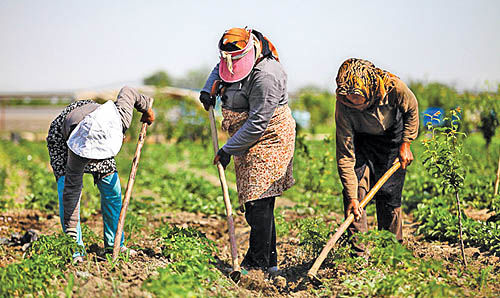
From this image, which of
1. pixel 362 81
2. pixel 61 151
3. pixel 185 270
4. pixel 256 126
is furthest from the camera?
pixel 61 151

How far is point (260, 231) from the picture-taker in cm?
345

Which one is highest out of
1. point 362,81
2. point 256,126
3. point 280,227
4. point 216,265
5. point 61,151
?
A: point 362,81

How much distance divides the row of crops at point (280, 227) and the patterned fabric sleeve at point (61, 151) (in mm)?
496

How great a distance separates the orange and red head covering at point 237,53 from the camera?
316cm

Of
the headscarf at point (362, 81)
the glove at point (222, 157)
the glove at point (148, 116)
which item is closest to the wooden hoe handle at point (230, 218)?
the glove at point (222, 157)

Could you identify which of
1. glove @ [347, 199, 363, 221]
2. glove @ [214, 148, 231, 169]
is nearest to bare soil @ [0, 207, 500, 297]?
glove @ [347, 199, 363, 221]

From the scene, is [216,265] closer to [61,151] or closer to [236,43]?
[61,151]

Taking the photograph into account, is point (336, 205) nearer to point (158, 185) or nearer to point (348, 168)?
point (348, 168)

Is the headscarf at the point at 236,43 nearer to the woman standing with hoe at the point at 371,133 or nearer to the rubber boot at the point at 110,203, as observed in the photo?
the woman standing with hoe at the point at 371,133

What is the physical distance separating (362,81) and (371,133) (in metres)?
0.54

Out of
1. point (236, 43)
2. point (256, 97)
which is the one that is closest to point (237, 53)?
point (236, 43)

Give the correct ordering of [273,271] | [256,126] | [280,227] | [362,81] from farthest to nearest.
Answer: [280,227] < [273,271] < [256,126] < [362,81]

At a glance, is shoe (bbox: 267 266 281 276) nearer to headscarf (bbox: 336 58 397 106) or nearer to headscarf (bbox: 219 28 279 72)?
headscarf (bbox: 336 58 397 106)

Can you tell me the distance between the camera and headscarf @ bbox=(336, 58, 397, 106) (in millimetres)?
3094
